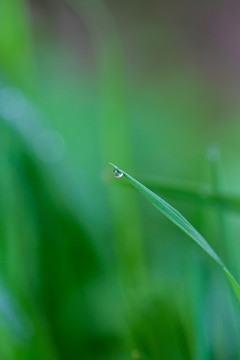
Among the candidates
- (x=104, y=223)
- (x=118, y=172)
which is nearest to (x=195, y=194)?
(x=118, y=172)

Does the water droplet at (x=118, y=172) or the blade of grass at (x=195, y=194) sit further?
the blade of grass at (x=195, y=194)

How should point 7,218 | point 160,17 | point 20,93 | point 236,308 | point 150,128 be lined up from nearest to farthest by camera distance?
point 236,308 < point 7,218 < point 20,93 < point 150,128 < point 160,17

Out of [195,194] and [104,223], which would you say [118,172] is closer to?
[195,194]

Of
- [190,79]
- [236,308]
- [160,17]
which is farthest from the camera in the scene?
[160,17]

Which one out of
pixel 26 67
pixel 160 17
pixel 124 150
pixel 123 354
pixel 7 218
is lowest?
pixel 123 354

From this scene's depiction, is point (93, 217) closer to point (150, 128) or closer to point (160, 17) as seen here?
point (150, 128)

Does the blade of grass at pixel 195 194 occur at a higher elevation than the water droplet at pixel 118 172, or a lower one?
higher

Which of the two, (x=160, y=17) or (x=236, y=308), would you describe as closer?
(x=236, y=308)

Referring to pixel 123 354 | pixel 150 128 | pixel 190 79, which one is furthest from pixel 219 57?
pixel 123 354
